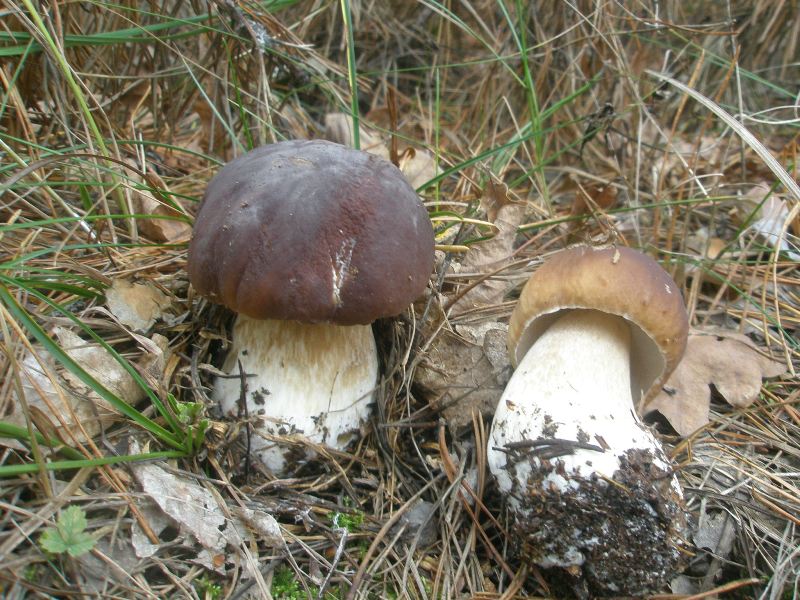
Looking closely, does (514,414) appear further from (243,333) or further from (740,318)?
(740,318)

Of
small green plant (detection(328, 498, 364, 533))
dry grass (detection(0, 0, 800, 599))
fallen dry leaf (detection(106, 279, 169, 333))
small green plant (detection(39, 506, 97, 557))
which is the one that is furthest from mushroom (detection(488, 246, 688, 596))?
fallen dry leaf (detection(106, 279, 169, 333))

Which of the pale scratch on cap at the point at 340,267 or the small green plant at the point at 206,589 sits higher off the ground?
the pale scratch on cap at the point at 340,267

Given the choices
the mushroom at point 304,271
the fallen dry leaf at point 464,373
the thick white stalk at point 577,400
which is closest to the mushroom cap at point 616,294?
the thick white stalk at point 577,400

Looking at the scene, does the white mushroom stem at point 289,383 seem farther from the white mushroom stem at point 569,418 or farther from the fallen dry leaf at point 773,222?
the fallen dry leaf at point 773,222

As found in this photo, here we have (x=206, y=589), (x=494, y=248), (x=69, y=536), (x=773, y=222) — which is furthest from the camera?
(x=773, y=222)

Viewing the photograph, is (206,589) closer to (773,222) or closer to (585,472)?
(585,472)

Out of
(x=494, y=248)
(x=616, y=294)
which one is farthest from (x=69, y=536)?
(x=494, y=248)

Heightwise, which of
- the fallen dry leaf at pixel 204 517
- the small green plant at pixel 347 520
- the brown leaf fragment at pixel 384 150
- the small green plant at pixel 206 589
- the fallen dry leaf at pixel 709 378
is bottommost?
the small green plant at pixel 347 520
